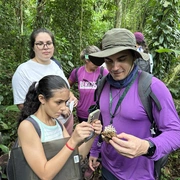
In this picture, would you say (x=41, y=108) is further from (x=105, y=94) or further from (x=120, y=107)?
(x=120, y=107)

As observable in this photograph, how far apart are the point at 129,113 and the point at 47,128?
24.4 inches

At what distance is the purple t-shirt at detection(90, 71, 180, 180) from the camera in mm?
1288

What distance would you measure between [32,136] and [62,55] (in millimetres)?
4439

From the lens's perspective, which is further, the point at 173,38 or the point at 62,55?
the point at 62,55

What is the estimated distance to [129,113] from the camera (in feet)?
4.66

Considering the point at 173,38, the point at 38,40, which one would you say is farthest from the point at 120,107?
the point at 173,38

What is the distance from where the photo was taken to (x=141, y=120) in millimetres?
1435

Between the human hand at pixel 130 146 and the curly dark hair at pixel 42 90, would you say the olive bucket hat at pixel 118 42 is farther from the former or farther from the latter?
the human hand at pixel 130 146

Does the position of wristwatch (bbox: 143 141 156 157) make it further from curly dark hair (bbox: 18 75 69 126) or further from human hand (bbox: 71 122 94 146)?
curly dark hair (bbox: 18 75 69 126)

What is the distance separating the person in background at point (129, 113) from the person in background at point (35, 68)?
80 cm

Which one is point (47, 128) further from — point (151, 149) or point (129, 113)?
point (151, 149)

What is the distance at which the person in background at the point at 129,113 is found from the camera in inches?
50.1

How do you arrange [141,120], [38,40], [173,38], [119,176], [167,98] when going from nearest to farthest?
[167,98]
[141,120]
[119,176]
[38,40]
[173,38]

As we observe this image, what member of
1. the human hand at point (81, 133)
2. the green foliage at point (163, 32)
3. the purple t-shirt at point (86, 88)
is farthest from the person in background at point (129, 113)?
the green foliage at point (163, 32)
